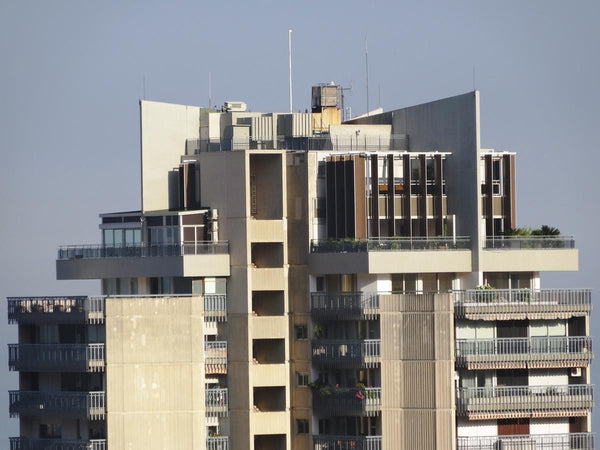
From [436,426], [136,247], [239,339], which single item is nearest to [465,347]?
[436,426]

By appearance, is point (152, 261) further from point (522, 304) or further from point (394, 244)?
point (522, 304)

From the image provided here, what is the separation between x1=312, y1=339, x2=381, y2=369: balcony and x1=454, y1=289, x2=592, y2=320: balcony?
5.90 metres

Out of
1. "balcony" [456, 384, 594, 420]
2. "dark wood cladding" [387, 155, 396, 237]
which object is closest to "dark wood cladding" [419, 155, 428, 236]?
"dark wood cladding" [387, 155, 396, 237]

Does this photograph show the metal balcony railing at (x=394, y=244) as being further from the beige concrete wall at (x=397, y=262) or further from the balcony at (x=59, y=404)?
the balcony at (x=59, y=404)

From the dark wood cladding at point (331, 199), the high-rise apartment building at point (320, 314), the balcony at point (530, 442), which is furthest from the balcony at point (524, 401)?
the dark wood cladding at point (331, 199)

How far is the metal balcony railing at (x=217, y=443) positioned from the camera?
5103 inches

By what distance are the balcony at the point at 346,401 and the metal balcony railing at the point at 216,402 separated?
591cm

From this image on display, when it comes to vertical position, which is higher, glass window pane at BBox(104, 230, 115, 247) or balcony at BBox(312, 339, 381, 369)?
glass window pane at BBox(104, 230, 115, 247)

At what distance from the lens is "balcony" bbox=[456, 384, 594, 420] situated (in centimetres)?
12712

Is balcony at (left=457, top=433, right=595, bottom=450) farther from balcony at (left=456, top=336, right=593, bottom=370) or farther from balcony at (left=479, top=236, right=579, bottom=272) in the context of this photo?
balcony at (left=479, top=236, right=579, bottom=272)

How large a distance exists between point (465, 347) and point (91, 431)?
25184 mm

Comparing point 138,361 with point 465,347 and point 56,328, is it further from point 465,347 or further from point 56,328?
point 465,347

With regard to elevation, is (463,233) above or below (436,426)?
above

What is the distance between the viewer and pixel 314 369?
131375 millimetres
